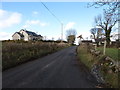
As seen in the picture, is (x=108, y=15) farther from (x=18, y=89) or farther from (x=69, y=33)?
(x=69, y=33)

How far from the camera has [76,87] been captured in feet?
21.1

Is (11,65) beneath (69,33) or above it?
beneath

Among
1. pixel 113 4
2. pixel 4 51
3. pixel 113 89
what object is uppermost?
pixel 113 4

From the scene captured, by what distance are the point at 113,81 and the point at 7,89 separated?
4826 mm

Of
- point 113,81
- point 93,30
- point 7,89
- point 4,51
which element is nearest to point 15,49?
point 4,51

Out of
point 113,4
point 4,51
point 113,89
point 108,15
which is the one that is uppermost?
point 113,4

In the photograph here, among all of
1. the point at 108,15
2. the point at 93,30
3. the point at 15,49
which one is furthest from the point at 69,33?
the point at 108,15

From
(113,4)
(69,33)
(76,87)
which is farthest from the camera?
(69,33)

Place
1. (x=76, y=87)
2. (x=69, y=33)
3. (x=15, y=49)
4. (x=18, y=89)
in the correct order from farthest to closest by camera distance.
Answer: (x=69, y=33)
(x=15, y=49)
(x=76, y=87)
(x=18, y=89)

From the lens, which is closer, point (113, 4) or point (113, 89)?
point (113, 89)

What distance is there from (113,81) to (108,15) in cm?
435

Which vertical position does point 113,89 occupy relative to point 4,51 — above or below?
below

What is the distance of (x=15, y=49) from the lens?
17.7 meters

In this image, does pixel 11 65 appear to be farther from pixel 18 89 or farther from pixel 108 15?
pixel 108 15
